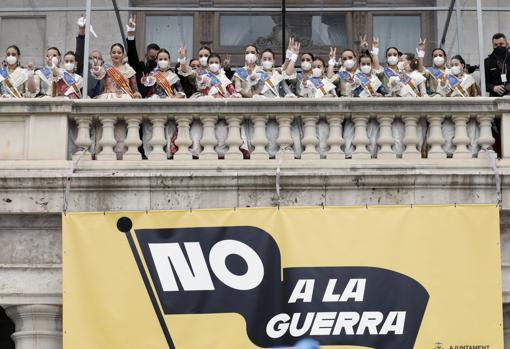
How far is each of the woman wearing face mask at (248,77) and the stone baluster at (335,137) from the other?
1339 mm

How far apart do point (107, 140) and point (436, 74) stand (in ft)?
15.6

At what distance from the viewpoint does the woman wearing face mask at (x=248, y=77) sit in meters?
19.4

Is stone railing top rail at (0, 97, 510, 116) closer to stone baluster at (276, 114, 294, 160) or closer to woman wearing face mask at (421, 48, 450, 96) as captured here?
stone baluster at (276, 114, 294, 160)

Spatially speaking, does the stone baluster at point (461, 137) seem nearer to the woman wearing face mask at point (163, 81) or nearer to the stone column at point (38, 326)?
→ the woman wearing face mask at point (163, 81)

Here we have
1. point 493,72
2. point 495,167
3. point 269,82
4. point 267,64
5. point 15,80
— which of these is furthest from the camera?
point 493,72

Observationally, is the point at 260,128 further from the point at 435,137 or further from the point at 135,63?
the point at 135,63

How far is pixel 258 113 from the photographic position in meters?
18.6

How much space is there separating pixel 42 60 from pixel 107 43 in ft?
3.78

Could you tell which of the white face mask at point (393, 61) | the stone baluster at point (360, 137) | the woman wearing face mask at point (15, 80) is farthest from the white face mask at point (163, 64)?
the white face mask at point (393, 61)

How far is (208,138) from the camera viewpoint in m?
18.6

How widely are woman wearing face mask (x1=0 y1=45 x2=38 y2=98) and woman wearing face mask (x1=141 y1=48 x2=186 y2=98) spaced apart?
154cm

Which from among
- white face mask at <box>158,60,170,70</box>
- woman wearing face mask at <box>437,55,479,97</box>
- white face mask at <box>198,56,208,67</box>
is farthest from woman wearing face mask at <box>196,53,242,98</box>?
woman wearing face mask at <box>437,55,479,97</box>

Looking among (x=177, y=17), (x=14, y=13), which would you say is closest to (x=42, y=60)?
(x=14, y=13)

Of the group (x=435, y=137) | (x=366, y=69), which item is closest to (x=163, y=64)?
(x=366, y=69)
